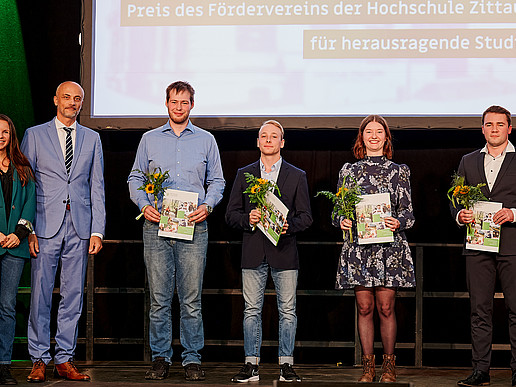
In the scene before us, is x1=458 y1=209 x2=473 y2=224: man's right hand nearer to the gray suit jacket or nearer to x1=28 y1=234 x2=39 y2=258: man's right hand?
the gray suit jacket

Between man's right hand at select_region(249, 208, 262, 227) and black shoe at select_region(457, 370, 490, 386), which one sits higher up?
man's right hand at select_region(249, 208, 262, 227)

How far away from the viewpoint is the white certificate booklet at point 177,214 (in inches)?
169

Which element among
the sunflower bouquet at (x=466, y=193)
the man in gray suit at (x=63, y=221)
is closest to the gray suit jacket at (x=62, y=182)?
the man in gray suit at (x=63, y=221)

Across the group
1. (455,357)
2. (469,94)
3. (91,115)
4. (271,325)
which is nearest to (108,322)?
→ (271,325)

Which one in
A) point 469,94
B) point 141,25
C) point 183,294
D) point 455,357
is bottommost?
point 455,357

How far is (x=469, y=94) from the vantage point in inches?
204

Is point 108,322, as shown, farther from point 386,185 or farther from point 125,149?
point 386,185

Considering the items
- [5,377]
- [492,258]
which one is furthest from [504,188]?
[5,377]

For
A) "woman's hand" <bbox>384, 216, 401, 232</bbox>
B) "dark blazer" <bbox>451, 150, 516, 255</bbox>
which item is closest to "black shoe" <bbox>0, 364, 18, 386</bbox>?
"woman's hand" <bbox>384, 216, 401, 232</bbox>

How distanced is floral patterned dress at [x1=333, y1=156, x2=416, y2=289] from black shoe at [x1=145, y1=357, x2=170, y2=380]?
3.93ft

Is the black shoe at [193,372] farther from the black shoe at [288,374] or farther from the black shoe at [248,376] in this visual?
the black shoe at [288,374]

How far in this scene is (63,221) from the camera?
4375mm

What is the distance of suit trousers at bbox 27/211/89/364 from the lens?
4312 millimetres

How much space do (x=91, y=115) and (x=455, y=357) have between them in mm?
3416
